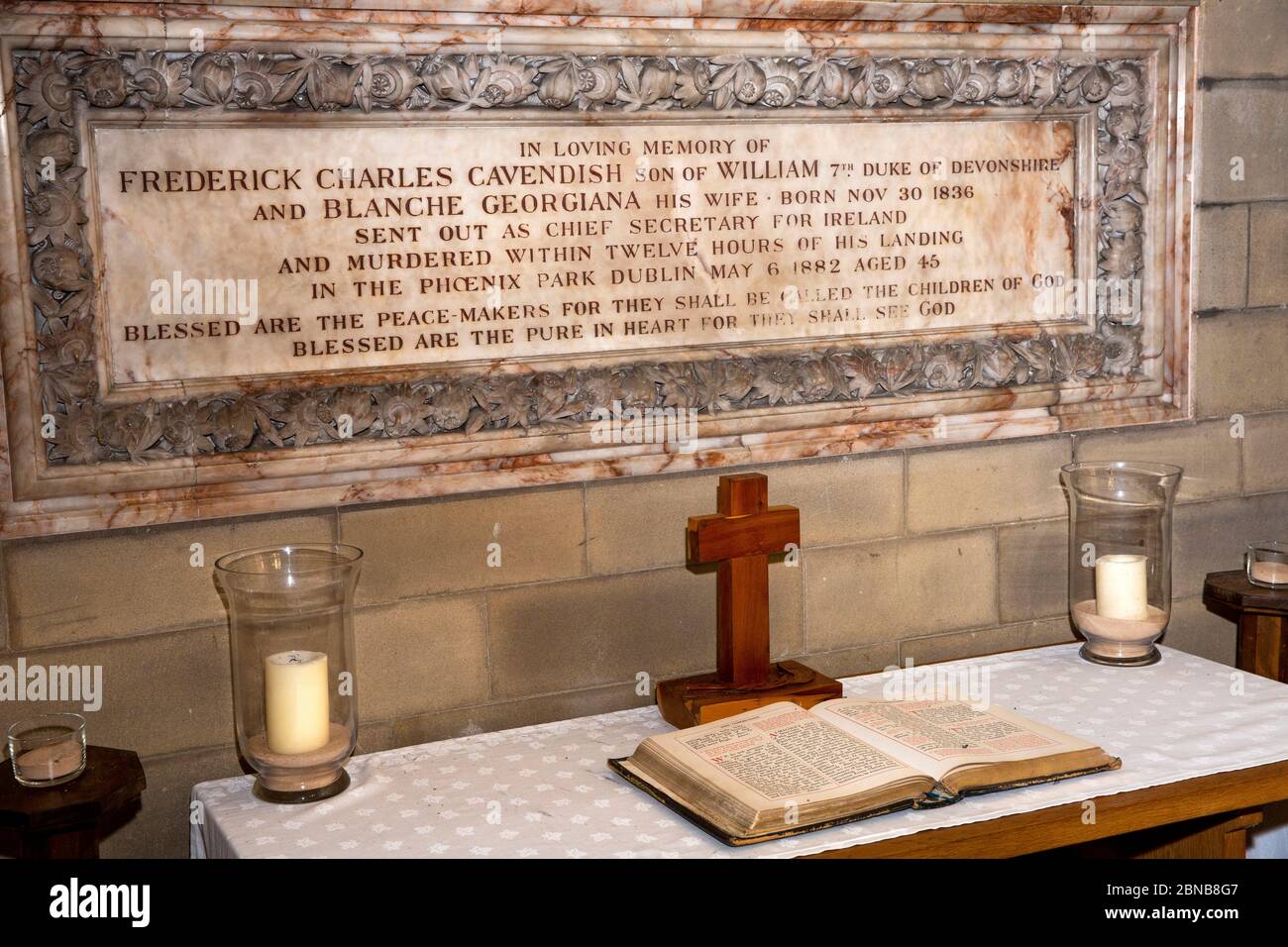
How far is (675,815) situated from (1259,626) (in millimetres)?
1226

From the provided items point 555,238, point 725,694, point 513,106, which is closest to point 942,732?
point 725,694

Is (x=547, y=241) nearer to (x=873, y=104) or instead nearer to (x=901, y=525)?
(x=873, y=104)

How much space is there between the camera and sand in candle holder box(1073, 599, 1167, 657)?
2.29 m

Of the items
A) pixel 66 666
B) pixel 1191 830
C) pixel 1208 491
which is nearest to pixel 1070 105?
pixel 1208 491

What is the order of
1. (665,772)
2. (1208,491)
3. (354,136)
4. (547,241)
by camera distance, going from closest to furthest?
1. (665,772)
2. (354,136)
3. (547,241)
4. (1208,491)

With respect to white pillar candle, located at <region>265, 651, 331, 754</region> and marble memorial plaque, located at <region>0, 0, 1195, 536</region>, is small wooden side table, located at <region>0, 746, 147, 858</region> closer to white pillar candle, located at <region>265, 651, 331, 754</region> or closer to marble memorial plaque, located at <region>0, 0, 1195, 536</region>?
white pillar candle, located at <region>265, 651, 331, 754</region>

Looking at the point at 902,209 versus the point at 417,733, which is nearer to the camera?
the point at 417,733

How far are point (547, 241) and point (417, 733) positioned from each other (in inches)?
30.7

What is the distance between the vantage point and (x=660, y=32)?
7.00 feet

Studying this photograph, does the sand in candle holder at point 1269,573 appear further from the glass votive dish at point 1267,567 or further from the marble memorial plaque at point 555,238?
the marble memorial plaque at point 555,238

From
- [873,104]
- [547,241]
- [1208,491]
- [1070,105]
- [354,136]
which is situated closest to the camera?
[354,136]

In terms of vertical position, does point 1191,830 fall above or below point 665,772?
below

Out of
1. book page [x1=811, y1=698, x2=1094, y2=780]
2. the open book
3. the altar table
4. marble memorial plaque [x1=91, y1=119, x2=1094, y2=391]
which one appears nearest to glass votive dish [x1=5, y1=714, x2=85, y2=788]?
the altar table

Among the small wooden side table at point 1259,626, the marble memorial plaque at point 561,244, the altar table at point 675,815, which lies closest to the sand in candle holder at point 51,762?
the altar table at point 675,815
